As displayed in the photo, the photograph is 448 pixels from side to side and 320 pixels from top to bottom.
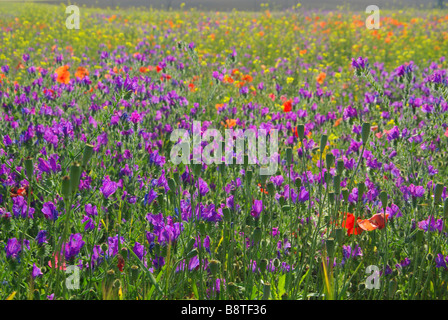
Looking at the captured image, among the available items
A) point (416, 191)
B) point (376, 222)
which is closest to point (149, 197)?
point (376, 222)

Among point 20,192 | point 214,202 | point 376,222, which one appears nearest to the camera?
point 376,222

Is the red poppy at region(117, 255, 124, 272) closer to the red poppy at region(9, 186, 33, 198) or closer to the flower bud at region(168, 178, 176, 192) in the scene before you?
the flower bud at region(168, 178, 176, 192)

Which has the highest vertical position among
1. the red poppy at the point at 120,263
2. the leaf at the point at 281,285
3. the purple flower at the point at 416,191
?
the purple flower at the point at 416,191

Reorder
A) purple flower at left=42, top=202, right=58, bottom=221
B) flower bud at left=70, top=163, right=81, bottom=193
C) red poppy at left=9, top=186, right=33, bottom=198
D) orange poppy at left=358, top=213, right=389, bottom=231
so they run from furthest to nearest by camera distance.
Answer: red poppy at left=9, top=186, right=33, bottom=198 → purple flower at left=42, top=202, right=58, bottom=221 → orange poppy at left=358, top=213, right=389, bottom=231 → flower bud at left=70, top=163, right=81, bottom=193

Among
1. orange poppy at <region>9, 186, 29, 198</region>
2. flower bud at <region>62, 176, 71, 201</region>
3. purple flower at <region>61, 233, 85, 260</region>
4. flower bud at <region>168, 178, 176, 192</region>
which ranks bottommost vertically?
purple flower at <region>61, 233, 85, 260</region>

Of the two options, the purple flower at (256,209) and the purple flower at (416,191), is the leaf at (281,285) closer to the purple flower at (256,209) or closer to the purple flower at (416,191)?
the purple flower at (256,209)

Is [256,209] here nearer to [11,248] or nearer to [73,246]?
[73,246]

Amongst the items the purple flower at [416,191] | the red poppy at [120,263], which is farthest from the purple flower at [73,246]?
the purple flower at [416,191]

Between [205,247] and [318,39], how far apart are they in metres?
7.20

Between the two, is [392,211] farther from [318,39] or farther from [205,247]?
[318,39]

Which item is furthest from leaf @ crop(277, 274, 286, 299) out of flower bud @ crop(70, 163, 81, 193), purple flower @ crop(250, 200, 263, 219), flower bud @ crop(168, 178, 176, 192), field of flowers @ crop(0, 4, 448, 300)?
flower bud @ crop(70, 163, 81, 193)

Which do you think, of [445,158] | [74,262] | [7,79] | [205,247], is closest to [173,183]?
[205,247]

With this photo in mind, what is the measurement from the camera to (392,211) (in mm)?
1802

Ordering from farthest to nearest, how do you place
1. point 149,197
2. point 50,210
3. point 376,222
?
1. point 149,197
2. point 50,210
3. point 376,222
